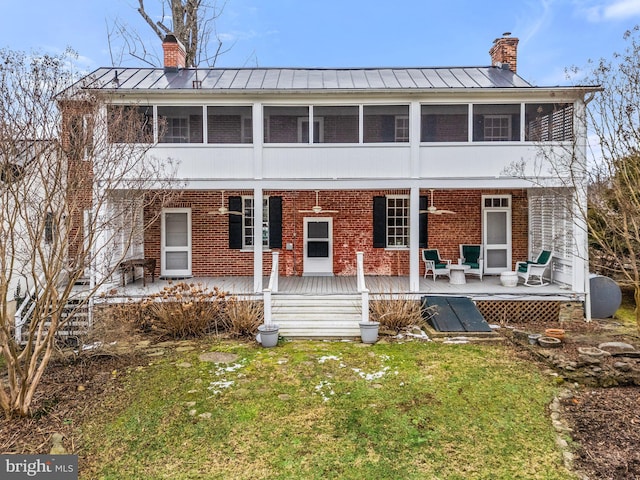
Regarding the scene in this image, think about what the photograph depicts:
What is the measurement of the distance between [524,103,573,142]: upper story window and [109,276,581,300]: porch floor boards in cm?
385

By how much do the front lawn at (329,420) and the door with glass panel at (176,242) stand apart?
5584mm

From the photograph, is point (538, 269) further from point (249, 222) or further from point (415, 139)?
point (249, 222)

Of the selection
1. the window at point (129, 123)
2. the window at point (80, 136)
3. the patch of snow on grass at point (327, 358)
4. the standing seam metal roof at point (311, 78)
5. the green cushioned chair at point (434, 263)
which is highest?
the standing seam metal roof at point (311, 78)

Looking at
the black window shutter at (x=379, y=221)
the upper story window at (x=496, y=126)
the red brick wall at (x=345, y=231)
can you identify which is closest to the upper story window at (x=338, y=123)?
the red brick wall at (x=345, y=231)

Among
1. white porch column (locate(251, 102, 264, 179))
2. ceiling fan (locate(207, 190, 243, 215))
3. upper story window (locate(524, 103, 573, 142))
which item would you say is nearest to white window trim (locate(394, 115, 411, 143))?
upper story window (locate(524, 103, 573, 142))

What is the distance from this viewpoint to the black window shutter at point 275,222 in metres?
12.7

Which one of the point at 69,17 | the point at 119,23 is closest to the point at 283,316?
the point at 69,17

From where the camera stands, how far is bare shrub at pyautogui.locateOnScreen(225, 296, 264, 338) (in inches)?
351

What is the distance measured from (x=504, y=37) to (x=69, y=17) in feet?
50.0

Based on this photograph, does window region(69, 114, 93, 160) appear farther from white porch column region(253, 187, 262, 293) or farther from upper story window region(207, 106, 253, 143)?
upper story window region(207, 106, 253, 143)

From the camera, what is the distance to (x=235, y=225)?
41.6 feet

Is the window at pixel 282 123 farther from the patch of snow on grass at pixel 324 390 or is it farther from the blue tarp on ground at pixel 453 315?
the patch of snow on grass at pixel 324 390

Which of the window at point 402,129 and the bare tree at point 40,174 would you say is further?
the window at point 402,129

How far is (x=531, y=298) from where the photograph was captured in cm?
998
